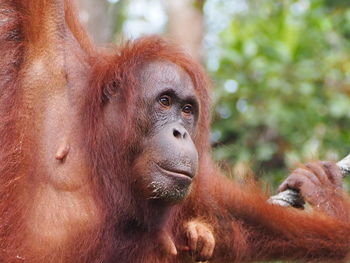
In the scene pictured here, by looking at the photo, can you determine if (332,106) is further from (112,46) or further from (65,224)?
(65,224)

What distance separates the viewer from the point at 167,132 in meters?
3.69

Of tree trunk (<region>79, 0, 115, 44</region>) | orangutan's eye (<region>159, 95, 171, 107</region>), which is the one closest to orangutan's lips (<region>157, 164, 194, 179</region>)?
orangutan's eye (<region>159, 95, 171, 107</region>)

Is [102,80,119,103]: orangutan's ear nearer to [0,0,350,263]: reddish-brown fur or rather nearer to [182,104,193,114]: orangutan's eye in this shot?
[0,0,350,263]: reddish-brown fur

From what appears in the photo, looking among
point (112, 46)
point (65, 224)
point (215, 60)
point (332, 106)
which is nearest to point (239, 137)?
point (215, 60)

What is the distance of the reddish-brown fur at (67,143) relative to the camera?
3623mm

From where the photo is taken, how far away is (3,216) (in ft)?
11.7

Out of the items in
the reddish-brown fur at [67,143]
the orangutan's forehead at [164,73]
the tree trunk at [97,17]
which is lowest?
the reddish-brown fur at [67,143]

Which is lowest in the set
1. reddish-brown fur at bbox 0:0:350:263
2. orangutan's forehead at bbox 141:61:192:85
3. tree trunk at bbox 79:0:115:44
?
reddish-brown fur at bbox 0:0:350:263

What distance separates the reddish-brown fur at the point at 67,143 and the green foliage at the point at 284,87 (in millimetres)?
3654

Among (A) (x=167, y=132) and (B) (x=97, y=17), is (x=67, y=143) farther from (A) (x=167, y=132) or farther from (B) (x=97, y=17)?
(B) (x=97, y=17)

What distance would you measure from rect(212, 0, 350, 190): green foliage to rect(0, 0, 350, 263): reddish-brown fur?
3.65 metres

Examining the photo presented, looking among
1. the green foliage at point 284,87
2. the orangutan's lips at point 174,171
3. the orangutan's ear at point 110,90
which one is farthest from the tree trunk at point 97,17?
→ the orangutan's lips at point 174,171

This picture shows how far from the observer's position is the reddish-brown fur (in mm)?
3623

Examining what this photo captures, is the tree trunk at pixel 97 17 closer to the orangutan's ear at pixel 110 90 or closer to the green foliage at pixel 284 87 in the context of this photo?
the green foliage at pixel 284 87
